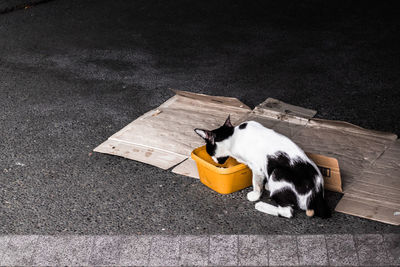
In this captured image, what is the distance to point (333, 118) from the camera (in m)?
4.49

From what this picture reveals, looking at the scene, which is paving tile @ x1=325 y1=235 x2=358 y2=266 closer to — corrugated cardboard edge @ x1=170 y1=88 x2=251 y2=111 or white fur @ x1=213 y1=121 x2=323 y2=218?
white fur @ x1=213 y1=121 x2=323 y2=218

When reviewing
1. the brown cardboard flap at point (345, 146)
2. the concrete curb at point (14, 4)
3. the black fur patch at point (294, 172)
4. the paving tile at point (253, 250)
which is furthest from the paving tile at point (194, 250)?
the concrete curb at point (14, 4)

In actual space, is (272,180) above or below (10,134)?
above

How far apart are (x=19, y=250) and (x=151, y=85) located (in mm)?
2560

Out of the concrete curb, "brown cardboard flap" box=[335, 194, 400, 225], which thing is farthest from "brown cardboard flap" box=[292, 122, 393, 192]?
the concrete curb

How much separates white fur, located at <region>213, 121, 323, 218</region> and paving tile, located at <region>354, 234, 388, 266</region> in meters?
0.38

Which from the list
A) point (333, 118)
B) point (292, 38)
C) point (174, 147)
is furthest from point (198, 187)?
point (292, 38)

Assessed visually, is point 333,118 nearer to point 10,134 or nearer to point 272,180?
point 272,180

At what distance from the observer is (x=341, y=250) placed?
293 cm

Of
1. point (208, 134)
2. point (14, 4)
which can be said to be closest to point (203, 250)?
point (208, 134)

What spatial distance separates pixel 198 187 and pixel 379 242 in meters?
1.24

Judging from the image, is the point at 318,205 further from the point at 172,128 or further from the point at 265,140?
the point at 172,128

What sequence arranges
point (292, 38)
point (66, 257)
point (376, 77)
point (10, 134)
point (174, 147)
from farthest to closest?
point (292, 38), point (376, 77), point (10, 134), point (174, 147), point (66, 257)

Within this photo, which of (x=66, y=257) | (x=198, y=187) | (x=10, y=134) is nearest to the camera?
(x=66, y=257)
